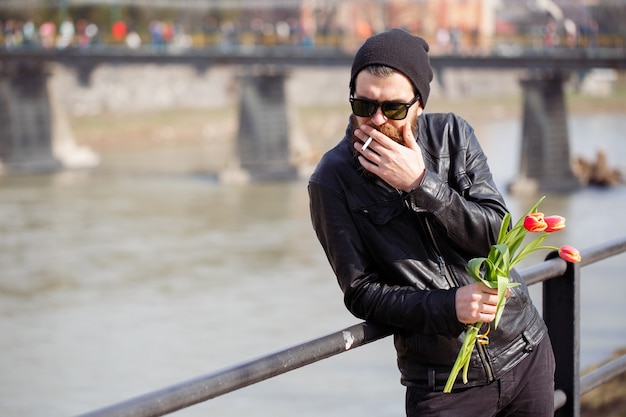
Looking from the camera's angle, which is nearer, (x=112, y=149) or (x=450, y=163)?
(x=450, y=163)

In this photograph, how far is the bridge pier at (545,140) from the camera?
32844mm

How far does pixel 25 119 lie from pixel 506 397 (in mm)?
40001

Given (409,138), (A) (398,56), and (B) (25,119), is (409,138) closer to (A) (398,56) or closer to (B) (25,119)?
(A) (398,56)

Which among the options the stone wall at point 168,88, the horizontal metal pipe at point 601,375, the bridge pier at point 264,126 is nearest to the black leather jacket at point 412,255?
the horizontal metal pipe at point 601,375

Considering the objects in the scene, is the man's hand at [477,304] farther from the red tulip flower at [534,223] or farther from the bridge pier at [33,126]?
the bridge pier at [33,126]

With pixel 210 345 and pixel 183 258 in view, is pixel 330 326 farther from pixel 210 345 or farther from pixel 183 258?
pixel 183 258

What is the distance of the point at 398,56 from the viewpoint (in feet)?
8.04

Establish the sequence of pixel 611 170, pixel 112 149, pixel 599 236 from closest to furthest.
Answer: pixel 599 236
pixel 611 170
pixel 112 149

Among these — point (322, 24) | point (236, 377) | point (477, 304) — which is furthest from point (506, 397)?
point (322, 24)

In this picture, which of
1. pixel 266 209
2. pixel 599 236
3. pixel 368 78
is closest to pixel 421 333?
pixel 368 78

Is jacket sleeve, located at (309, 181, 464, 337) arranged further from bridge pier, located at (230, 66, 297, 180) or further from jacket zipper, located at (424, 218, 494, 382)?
bridge pier, located at (230, 66, 297, 180)

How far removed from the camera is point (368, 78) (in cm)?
248

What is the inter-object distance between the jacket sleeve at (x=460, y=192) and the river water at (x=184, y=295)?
9.13 meters

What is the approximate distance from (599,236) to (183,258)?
30.3ft
